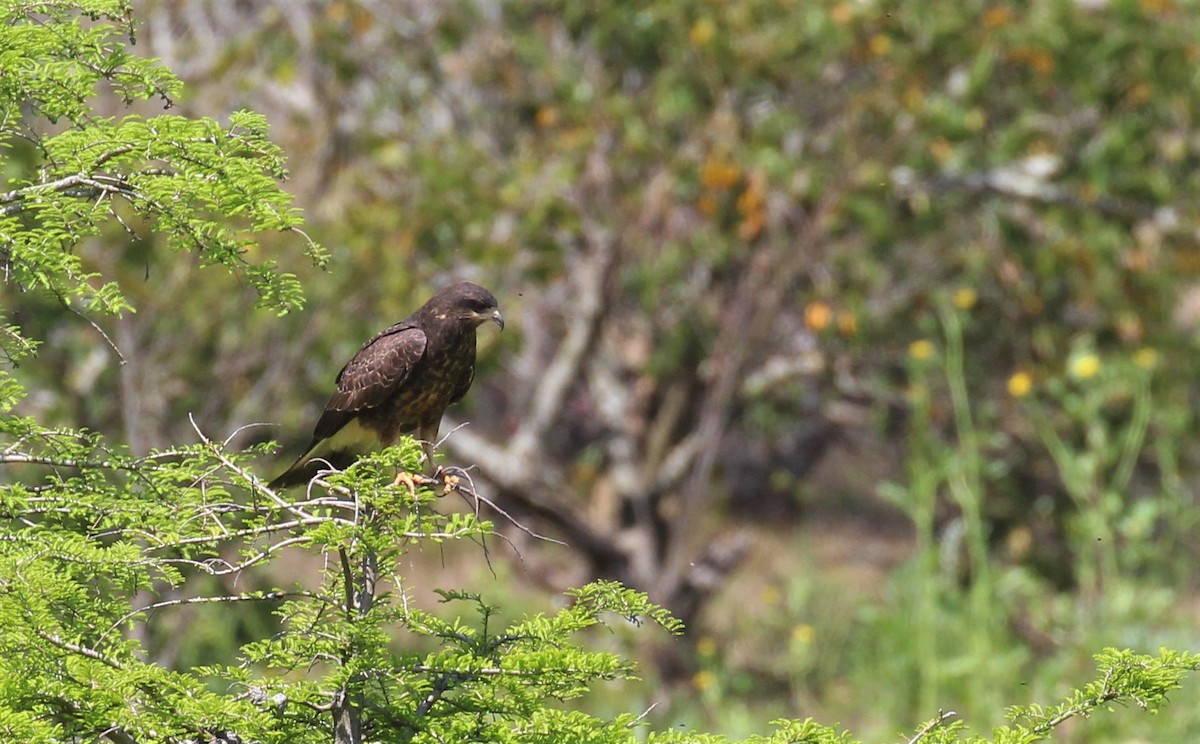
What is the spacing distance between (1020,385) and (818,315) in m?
1.10

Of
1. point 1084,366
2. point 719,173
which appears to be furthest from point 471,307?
point 1084,366

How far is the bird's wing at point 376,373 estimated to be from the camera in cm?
468

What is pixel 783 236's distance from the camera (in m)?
8.48

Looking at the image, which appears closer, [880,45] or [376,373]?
[376,373]

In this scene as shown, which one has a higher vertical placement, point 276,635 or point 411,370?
point 411,370

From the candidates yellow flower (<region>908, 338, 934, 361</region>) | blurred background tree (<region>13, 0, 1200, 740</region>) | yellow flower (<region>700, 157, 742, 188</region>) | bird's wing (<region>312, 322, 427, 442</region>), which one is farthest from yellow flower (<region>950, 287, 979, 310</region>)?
bird's wing (<region>312, 322, 427, 442</region>)

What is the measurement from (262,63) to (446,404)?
4357 mm

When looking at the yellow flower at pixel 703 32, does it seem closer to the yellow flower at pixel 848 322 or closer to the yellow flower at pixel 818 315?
the yellow flower at pixel 818 315

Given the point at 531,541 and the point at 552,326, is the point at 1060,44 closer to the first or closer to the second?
the point at 552,326

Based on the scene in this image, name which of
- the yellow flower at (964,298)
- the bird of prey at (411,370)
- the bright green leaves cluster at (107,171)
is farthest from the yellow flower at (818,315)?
the bright green leaves cluster at (107,171)

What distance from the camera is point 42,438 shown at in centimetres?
294

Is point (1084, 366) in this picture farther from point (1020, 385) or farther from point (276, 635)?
point (276, 635)

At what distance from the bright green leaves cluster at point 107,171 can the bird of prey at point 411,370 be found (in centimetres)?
173

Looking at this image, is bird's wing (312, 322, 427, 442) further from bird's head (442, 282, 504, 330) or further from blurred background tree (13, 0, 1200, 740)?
blurred background tree (13, 0, 1200, 740)
